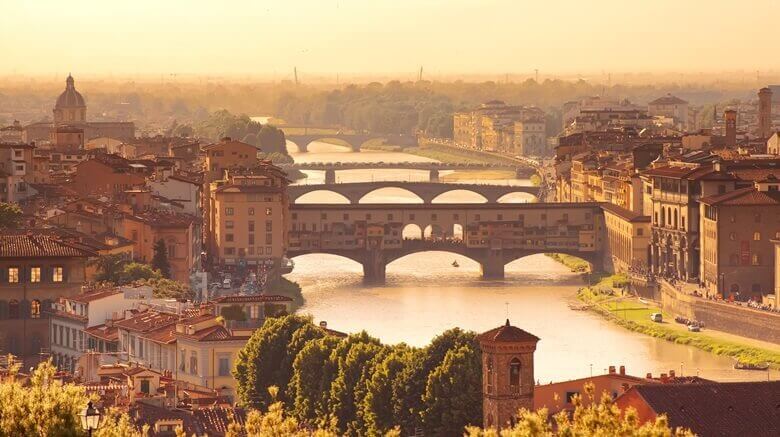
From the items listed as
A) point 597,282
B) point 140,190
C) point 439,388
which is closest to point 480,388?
point 439,388

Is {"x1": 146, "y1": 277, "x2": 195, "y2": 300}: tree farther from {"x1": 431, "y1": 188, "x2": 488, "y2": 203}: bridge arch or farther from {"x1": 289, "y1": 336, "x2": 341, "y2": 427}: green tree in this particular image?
{"x1": 431, "y1": 188, "x2": 488, "y2": 203}: bridge arch

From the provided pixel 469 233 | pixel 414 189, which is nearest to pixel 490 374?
pixel 469 233

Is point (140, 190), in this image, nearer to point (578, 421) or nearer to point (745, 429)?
point (745, 429)

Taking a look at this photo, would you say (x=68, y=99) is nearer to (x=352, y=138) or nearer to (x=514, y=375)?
(x=352, y=138)

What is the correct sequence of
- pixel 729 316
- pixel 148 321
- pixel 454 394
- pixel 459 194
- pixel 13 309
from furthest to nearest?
pixel 459 194, pixel 729 316, pixel 13 309, pixel 148 321, pixel 454 394

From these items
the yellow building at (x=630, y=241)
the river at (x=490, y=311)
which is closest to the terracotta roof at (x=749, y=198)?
the river at (x=490, y=311)

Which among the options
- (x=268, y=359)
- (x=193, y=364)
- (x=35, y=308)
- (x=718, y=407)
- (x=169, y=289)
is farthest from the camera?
(x=169, y=289)

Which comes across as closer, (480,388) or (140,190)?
(480,388)
